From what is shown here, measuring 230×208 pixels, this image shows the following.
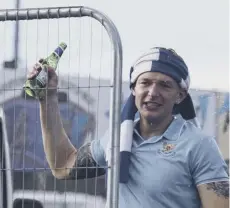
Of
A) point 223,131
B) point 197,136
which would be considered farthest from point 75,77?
point 223,131

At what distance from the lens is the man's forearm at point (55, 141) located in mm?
4992

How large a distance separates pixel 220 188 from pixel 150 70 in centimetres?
69

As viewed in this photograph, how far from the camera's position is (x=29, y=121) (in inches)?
284

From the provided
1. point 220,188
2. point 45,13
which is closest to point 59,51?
point 45,13

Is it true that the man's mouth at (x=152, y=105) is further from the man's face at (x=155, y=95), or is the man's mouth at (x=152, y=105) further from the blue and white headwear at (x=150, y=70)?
the blue and white headwear at (x=150, y=70)

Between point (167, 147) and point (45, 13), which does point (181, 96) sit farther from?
point (45, 13)

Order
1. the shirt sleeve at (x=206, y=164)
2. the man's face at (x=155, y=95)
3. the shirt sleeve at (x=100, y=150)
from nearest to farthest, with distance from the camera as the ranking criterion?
the shirt sleeve at (x=206, y=164) → the man's face at (x=155, y=95) → the shirt sleeve at (x=100, y=150)

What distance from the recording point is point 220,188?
470 centimetres

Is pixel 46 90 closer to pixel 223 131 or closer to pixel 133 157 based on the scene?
pixel 133 157

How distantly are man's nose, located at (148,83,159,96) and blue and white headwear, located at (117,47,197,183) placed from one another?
0.08 meters

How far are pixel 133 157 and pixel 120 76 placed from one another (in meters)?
0.42

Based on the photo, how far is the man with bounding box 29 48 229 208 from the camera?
4688mm

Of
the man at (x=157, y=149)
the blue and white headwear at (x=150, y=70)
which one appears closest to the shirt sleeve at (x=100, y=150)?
the man at (x=157, y=149)

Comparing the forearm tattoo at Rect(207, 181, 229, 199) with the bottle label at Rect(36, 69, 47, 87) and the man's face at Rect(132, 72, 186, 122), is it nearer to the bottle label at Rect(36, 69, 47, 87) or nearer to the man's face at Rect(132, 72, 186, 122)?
the man's face at Rect(132, 72, 186, 122)
